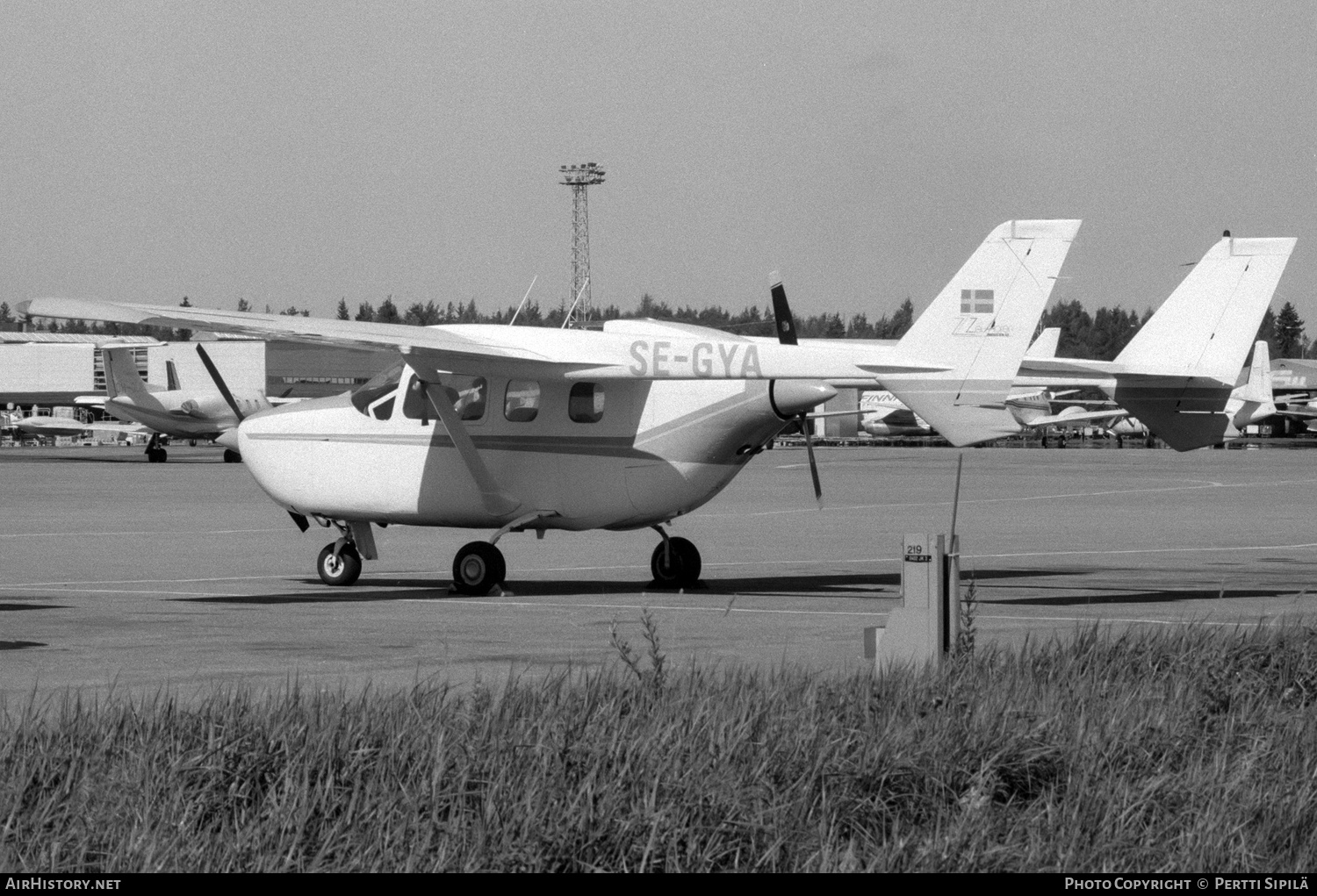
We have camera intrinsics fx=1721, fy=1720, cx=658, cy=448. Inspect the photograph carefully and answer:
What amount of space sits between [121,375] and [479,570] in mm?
56824

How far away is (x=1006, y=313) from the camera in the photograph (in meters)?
15.5

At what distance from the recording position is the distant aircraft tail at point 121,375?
69.2m

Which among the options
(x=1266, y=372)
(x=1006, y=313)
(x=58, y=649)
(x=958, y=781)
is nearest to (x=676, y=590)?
(x=1006, y=313)

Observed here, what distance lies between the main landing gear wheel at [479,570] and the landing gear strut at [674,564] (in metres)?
1.76

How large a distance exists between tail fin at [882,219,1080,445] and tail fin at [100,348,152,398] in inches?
2266

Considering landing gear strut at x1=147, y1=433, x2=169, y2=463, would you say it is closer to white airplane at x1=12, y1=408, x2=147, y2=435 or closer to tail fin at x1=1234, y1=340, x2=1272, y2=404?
white airplane at x1=12, y1=408, x2=147, y2=435

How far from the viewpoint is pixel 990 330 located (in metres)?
15.5

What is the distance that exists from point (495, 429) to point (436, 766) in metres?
11.2

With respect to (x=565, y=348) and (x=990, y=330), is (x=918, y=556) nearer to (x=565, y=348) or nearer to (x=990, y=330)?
(x=990, y=330)

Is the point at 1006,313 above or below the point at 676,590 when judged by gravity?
above

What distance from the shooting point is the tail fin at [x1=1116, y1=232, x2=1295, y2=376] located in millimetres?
16422

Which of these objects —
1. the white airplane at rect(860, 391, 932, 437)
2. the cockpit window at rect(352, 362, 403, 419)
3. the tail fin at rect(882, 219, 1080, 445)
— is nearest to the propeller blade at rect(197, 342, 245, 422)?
the cockpit window at rect(352, 362, 403, 419)

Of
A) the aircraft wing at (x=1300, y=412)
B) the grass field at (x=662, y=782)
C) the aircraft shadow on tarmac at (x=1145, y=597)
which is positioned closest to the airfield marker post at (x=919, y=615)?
the grass field at (x=662, y=782)
